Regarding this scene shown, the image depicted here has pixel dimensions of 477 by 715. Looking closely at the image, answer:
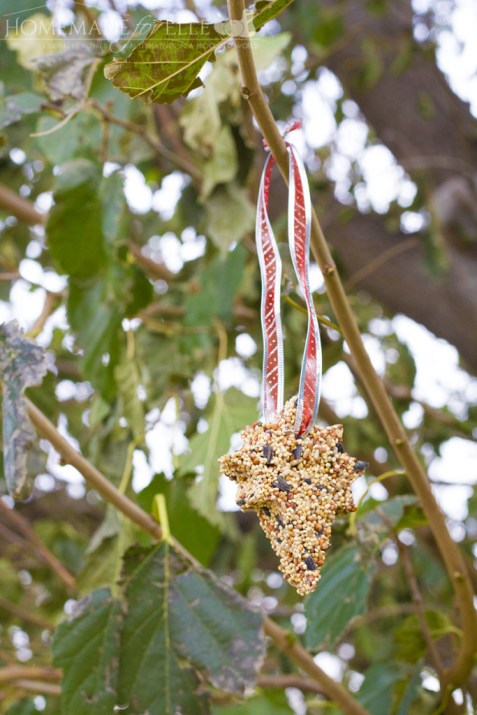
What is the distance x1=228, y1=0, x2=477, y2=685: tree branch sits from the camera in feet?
1.61

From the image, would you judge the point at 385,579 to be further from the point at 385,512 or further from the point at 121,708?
the point at 121,708

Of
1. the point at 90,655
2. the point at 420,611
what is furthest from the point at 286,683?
the point at 90,655


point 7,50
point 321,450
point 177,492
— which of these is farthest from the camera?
point 7,50

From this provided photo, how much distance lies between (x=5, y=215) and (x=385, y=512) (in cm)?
103

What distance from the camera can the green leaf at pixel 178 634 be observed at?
71 cm

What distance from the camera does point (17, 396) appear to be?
0.63 meters

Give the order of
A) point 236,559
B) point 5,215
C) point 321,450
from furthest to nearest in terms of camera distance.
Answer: point 236,559 < point 5,215 < point 321,450

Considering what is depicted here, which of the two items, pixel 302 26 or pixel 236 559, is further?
pixel 236 559

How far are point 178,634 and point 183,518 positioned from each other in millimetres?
222

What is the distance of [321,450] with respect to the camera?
469 millimetres

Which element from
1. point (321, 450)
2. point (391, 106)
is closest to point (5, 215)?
point (391, 106)

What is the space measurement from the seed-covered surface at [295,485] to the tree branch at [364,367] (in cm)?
10

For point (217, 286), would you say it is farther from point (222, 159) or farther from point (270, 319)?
point (270, 319)

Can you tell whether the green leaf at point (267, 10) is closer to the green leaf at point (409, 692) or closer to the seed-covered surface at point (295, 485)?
the seed-covered surface at point (295, 485)
